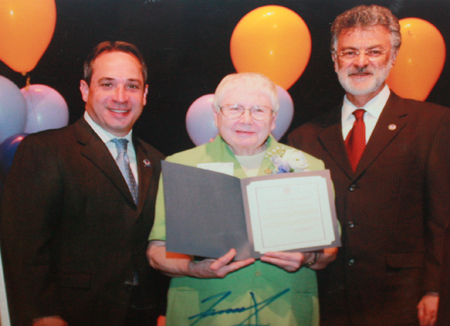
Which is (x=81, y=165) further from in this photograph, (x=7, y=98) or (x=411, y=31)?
(x=411, y=31)

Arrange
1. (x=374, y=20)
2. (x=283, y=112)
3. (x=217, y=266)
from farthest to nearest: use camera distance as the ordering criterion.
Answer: (x=283, y=112) < (x=374, y=20) < (x=217, y=266)

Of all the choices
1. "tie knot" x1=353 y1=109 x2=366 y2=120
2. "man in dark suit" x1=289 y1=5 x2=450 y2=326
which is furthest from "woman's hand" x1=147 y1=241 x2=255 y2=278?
"tie knot" x1=353 y1=109 x2=366 y2=120

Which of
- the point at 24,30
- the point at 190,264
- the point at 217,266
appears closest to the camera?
the point at 217,266

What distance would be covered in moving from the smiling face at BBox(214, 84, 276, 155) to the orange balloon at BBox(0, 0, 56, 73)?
1337 millimetres

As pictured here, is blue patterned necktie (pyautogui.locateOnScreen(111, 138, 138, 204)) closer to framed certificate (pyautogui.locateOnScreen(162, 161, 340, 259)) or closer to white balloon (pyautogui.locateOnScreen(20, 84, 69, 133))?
framed certificate (pyautogui.locateOnScreen(162, 161, 340, 259))

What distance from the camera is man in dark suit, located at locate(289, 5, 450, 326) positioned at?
1.80 m

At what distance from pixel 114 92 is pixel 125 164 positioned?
42cm

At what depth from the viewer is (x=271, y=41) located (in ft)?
7.16

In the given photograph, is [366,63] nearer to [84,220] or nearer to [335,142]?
[335,142]

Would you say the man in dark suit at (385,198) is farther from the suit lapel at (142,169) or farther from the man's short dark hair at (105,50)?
the man's short dark hair at (105,50)

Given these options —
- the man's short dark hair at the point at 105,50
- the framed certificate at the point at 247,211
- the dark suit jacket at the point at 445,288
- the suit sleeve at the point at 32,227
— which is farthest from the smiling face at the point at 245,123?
the dark suit jacket at the point at 445,288

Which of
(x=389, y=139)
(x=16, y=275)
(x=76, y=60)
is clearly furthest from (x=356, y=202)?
(x=76, y=60)

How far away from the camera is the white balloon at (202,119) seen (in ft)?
7.04

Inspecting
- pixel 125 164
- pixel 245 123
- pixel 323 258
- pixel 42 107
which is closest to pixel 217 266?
pixel 323 258
